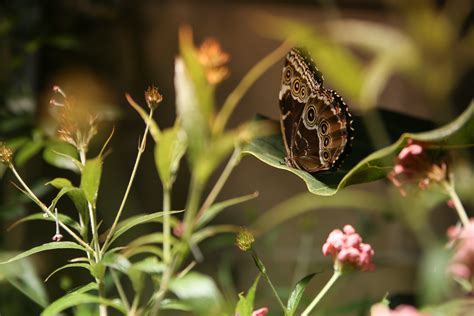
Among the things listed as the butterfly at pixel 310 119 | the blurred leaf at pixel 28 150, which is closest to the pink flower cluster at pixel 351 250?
the butterfly at pixel 310 119

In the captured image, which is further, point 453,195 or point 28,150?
point 28,150

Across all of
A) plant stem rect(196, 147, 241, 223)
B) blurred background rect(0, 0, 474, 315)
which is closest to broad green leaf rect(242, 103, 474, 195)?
plant stem rect(196, 147, 241, 223)

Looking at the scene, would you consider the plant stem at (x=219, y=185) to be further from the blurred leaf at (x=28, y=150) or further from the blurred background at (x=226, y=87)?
the blurred background at (x=226, y=87)

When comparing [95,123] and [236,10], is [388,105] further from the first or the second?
[95,123]

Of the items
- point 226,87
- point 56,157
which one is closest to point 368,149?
point 56,157

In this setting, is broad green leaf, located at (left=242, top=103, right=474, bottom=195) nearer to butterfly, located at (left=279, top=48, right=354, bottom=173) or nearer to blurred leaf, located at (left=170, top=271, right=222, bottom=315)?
butterfly, located at (left=279, top=48, right=354, bottom=173)

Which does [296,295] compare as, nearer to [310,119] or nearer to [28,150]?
[310,119]
